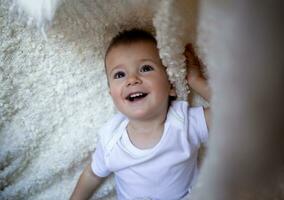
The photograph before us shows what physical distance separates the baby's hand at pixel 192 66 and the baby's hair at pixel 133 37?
62mm

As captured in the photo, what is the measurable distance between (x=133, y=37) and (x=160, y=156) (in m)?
0.20

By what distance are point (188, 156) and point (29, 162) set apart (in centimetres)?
29

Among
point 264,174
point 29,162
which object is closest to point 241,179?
point 264,174

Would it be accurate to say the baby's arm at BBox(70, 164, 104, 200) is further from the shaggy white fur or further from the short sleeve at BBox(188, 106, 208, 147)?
the short sleeve at BBox(188, 106, 208, 147)

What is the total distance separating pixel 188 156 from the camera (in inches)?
29.6

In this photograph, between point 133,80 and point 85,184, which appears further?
point 85,184

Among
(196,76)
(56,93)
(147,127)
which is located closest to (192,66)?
(196,76)

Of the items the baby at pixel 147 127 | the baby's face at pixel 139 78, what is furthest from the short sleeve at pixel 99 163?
the baby's face at pixel 139 78

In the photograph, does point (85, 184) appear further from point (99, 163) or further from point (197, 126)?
point (197, 126)

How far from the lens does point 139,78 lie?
722 mm

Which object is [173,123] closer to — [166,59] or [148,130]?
[148,130]

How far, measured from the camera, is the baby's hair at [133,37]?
0.73 m

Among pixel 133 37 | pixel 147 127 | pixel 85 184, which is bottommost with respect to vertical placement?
pixel 85 184

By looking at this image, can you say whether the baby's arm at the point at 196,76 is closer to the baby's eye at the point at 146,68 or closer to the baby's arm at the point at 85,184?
the baby's eye at the point at 146,68
